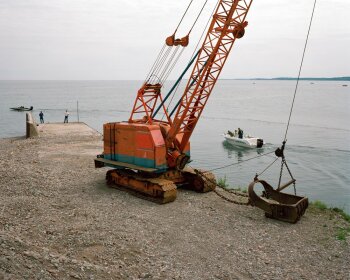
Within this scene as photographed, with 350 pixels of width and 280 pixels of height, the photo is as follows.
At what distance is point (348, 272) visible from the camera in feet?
32.0

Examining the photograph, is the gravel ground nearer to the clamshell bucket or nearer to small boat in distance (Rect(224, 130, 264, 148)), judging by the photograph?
the clamshell bucket

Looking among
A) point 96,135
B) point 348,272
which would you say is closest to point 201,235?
point 348,272

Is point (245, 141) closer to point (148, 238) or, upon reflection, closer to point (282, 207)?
point (282, 207)

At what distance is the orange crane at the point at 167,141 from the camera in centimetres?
1477

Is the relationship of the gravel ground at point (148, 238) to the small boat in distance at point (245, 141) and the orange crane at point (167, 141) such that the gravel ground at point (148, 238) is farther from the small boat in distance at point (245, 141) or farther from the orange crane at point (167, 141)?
the small boat in distance at point (245, 141)

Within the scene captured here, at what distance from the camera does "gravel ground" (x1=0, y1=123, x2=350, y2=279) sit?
9.12 meters

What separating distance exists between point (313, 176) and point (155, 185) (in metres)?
18.7

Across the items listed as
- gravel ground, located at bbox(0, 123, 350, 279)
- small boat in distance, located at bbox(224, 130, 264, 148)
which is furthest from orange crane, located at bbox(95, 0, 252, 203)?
small boat in distance, located at bbox(224, 130, 264, 148)

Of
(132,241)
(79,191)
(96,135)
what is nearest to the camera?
(132,241)

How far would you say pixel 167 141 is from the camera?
1552 cm

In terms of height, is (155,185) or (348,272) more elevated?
(155,185)

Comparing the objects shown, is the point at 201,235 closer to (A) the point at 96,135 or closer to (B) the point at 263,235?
(B) the point at 263,235

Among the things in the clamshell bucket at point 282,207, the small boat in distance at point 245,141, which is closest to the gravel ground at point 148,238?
the clamshell bucket at point 282,207

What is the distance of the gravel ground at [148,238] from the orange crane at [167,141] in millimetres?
670
